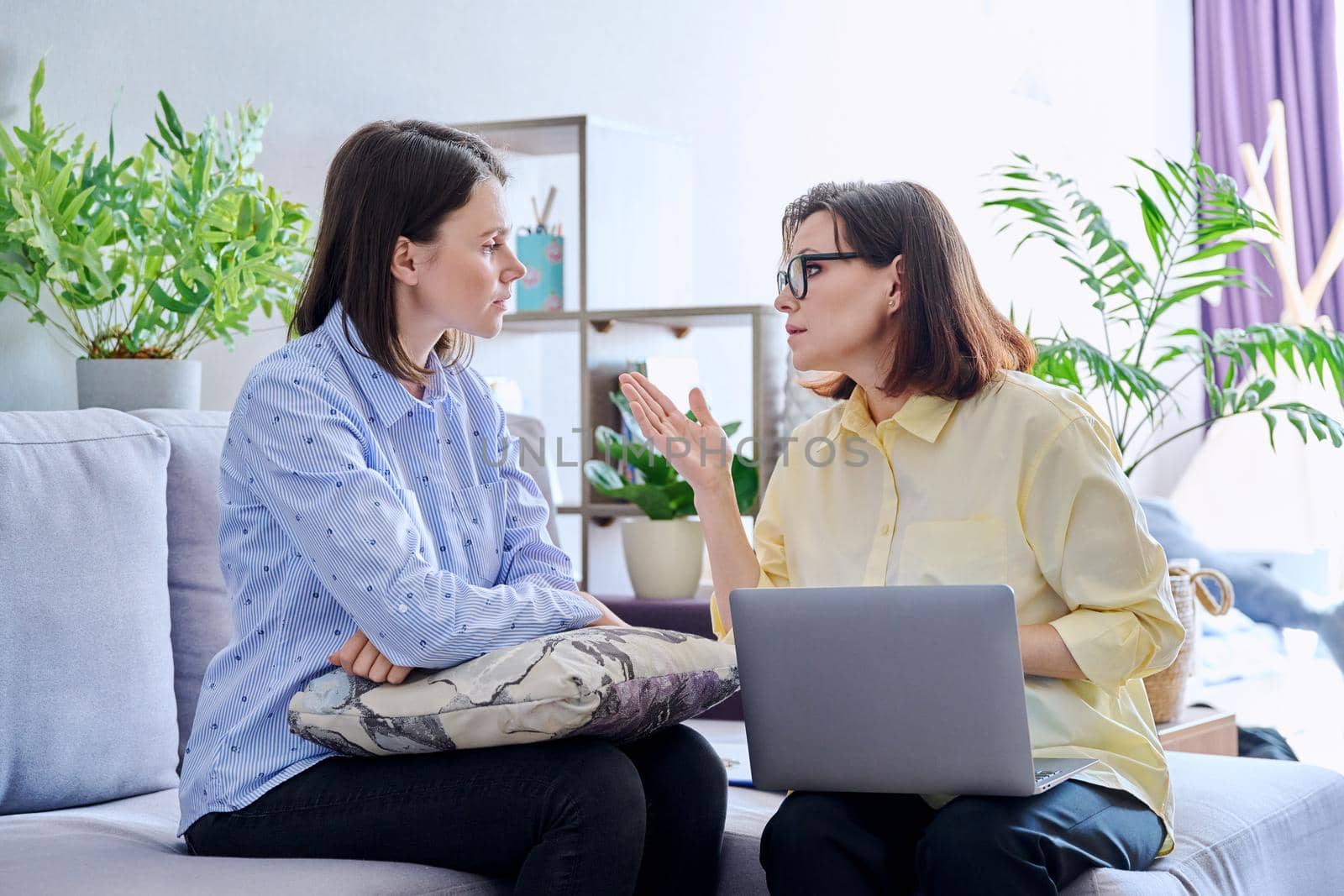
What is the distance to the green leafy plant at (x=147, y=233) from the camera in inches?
70.0

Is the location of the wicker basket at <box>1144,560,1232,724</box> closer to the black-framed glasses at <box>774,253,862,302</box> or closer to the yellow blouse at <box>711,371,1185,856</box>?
the yellow blouse at <box>711,371,1185,856</box>

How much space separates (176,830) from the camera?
1.47 metres

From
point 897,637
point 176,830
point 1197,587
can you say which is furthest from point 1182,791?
point 176,830

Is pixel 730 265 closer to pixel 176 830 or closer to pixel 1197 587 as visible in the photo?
pixel 1197 587

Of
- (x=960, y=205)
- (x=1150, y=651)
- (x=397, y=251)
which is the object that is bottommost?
Answer: (x=1150, y=651)

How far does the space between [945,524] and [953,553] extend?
3cm

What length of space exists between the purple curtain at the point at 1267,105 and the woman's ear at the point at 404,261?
4.47m

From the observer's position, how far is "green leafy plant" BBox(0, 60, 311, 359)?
1777 mm

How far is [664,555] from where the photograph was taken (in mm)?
2434

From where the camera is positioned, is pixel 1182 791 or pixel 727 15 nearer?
pixel 1182 791

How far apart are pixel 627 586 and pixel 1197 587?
4.50 ft

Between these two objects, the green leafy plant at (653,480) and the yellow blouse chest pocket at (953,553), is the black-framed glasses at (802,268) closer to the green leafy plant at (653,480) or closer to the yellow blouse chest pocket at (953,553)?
the yellow blouse chest pocket at (953,553)

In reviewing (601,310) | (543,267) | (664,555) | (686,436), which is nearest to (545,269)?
(543,267)

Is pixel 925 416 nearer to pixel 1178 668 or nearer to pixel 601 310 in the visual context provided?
pixel 1178 668
